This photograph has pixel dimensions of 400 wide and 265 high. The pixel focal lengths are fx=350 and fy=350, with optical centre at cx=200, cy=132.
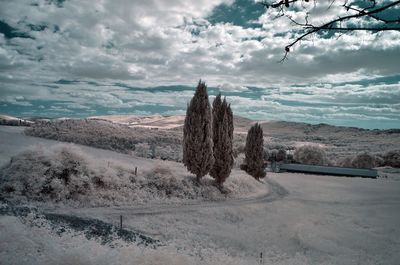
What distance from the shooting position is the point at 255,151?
30.4 metres

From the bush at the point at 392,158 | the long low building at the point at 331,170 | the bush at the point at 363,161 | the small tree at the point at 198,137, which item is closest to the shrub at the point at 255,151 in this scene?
the small tree at the point at 198,137

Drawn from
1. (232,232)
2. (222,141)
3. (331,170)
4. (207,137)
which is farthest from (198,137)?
(331,170)

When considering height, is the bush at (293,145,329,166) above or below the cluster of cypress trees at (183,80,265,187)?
below

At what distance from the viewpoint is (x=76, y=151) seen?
1848cm

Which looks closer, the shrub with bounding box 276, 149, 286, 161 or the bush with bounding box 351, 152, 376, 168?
the bush with bounding box 351, 152, 376, 168

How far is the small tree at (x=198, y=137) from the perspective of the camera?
22562 mm

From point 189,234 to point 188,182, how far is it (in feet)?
25.6

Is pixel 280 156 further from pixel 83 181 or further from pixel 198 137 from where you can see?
pixel 83 181

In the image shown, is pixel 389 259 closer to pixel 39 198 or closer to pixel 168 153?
pixel 39 198

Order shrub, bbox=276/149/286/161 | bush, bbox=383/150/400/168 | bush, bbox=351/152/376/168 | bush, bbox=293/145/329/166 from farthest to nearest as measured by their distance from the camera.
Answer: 1. shrub, bbox=276/149/286/161
2. bush, bbox=383/150/400/168
3. bush, bbox=293/145/329/166
4. bush, bbox=351/152/376/168

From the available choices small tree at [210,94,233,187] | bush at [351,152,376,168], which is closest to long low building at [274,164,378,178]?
bush at [351,152,376,168]

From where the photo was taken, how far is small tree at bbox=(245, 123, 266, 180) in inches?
1180

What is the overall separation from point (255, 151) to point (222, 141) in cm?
708

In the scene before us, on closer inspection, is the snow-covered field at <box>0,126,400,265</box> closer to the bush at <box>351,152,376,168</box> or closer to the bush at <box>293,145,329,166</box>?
the bush at <box>293,145,329,166</box>
